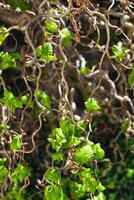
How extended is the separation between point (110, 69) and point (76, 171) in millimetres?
833

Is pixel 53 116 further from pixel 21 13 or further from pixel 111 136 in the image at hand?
pixel 21 13

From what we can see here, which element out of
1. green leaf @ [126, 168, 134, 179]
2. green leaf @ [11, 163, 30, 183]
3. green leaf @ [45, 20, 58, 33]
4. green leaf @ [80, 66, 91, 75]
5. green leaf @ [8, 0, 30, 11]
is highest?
green leaf @ [8, 0, 30, 11]

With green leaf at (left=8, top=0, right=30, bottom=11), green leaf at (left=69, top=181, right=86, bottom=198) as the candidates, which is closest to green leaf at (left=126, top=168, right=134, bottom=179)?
green leaf at (left=69, top=181, right=86, bottom=198)

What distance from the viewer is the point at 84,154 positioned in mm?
1735

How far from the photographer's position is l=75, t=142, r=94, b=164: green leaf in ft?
5.68

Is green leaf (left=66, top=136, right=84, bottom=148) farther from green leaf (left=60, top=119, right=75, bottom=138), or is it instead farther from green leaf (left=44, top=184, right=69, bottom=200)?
green leaf (left=44, top=184, right=69, bottom=200)

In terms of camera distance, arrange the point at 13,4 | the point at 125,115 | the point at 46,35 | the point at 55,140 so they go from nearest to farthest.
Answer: the point at 55,140
the point at 46,35
the point at 13,4
the point at 125,115

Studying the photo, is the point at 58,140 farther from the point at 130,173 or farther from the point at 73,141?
the point at 130,173

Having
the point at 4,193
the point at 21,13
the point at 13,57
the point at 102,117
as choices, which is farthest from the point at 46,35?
the point at 102,117

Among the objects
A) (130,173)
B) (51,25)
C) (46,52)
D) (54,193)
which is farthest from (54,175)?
(130,173)

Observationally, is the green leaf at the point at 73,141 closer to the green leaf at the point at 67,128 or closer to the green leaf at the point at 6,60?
the green leaf at the point at 67,128

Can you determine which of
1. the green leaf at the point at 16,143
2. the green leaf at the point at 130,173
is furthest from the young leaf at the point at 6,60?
the green leaf at the point at 130,173

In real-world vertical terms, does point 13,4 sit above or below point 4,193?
above

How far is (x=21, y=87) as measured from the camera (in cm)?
252
